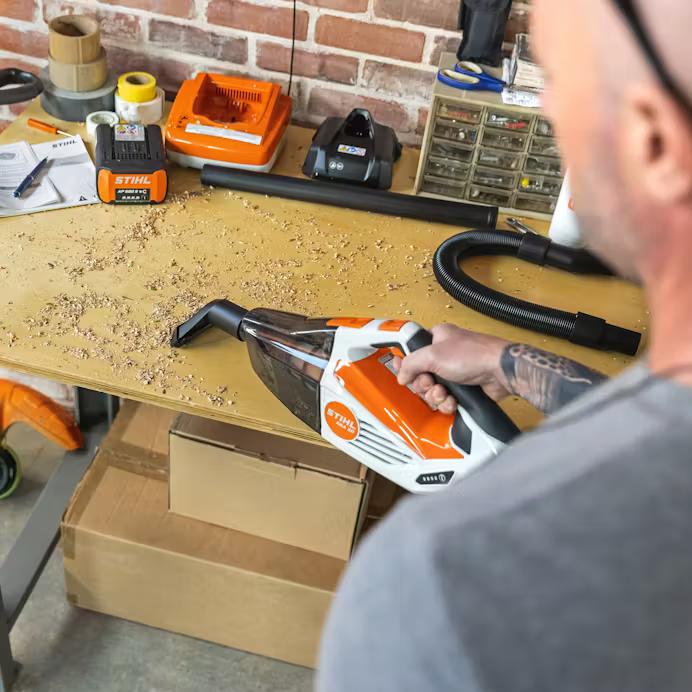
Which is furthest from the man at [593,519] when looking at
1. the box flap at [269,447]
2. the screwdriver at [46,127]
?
the screwdriver at [46,127]

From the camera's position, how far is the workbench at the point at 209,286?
118cm

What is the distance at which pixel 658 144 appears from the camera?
45cm

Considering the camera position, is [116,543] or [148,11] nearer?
[116,543]

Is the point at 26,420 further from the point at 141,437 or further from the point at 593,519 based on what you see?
the point at 593,519

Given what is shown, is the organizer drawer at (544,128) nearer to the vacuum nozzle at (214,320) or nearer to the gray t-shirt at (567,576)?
the vacuum nozzle at (214,320)

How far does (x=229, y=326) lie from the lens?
1223 mm

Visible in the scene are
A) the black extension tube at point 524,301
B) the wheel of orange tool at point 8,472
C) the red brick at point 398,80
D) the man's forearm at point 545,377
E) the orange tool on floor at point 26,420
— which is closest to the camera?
the man's forearm at point 545,377

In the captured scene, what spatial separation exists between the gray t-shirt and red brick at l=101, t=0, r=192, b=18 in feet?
5.05

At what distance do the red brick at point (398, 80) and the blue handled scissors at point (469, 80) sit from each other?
20 centimetres

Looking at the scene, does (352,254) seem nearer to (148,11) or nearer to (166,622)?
(148,11)

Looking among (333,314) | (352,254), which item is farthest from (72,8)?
(333,314)

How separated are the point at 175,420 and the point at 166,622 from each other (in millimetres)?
542

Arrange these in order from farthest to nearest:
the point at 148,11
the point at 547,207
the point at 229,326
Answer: the point at 148,11, the point at 547,207, the point at 229,326

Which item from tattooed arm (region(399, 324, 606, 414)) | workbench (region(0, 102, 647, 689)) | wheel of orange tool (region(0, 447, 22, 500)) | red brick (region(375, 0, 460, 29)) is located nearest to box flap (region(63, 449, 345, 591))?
wheel of orange tool (region(0, 447, 22, 500))
